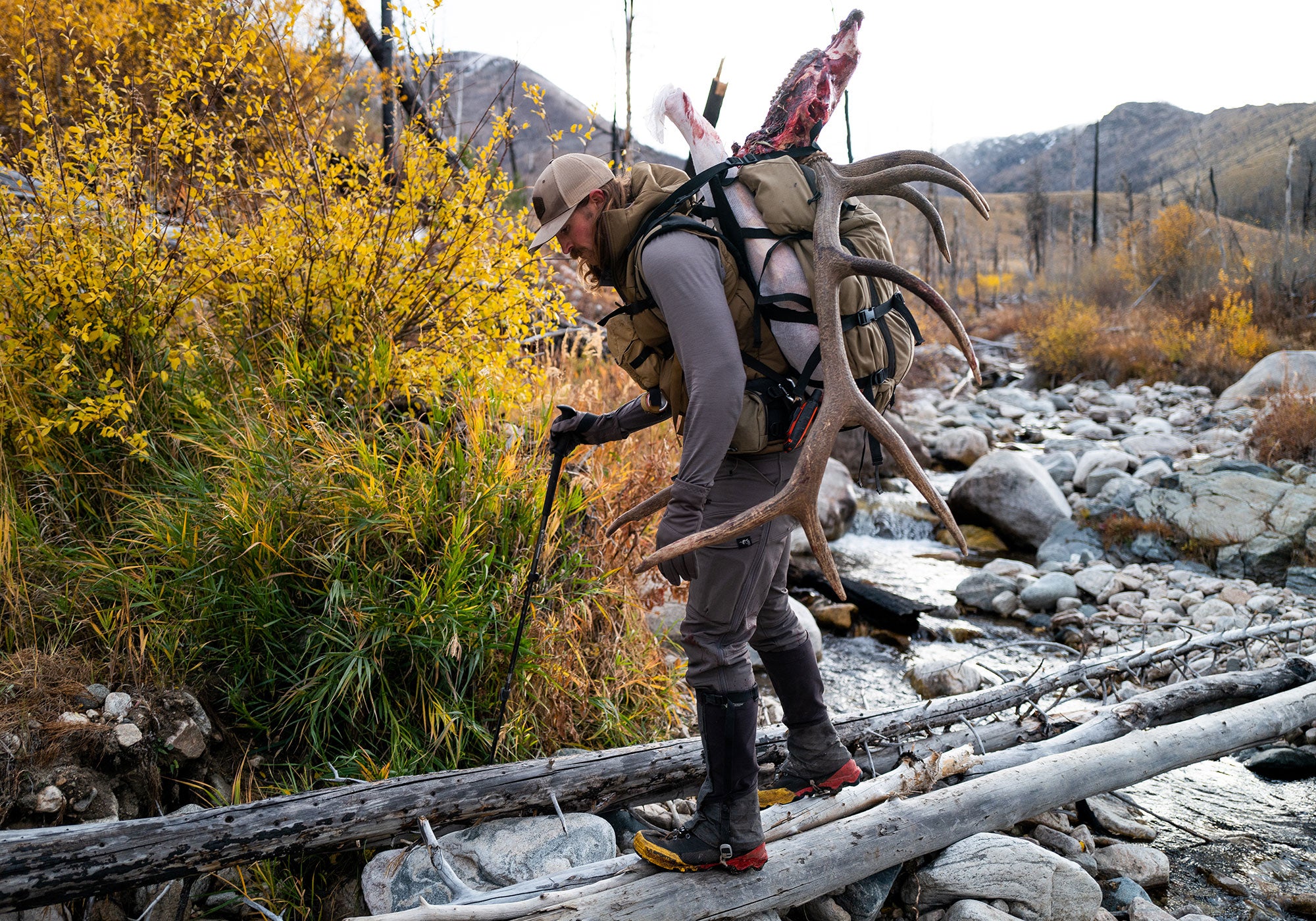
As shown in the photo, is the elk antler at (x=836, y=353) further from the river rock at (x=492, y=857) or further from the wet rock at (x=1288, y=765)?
the wet rock at (x=1288, y=765)

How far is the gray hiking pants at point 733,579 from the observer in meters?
2.44

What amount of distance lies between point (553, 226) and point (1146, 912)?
324 cm

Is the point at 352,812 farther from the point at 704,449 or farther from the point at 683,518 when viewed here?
the point at 704,449

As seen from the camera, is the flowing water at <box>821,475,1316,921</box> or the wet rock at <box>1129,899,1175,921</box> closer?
the wet rock at <box>1129,899,1175,921</box>

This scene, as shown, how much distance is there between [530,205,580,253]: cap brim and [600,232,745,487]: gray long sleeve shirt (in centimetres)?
31

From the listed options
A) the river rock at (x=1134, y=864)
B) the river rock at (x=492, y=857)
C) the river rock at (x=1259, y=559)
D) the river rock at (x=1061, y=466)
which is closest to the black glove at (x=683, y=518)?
the river rock at (x=492, y=857)

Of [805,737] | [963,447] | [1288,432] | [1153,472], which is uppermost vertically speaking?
[805,737]

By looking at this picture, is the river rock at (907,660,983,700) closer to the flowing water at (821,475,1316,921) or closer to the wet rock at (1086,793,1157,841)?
the flowing water at (821,475,1316,921)

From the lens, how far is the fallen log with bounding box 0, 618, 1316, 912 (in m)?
2.22

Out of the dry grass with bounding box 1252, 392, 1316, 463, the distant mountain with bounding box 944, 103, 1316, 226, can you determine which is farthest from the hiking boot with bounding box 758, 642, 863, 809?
the distant mountain with bounding box 944, 103, 1316, 226

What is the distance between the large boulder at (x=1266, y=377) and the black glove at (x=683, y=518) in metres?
12.6

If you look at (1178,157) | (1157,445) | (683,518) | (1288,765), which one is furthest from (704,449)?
(1178,157)

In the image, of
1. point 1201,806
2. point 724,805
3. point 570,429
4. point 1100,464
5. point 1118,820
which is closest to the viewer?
point 724,805

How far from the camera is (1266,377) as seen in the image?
12930 mm
